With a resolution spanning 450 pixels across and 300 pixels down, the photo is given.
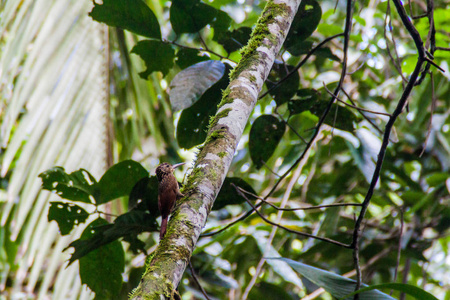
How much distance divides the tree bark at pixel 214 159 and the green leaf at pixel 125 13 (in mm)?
544

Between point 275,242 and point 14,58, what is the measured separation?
2292mm

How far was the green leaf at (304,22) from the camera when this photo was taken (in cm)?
216

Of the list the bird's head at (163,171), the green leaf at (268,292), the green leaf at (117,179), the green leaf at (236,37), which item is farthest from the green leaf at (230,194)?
the green leaf at (268,292)

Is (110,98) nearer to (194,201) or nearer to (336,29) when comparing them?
(336,29)

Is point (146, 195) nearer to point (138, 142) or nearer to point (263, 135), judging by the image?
point (263, 135)

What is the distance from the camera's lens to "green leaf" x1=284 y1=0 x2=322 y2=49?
2.16 m

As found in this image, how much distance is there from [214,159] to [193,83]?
25.6 inches

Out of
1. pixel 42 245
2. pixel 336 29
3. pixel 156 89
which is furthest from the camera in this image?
pixel 156 89

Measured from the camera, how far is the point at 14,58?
246 cm

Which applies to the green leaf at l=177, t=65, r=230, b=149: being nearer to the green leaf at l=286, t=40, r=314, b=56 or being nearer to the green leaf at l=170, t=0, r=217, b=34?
the green leaf at l=170, t=0, r=217, b=34

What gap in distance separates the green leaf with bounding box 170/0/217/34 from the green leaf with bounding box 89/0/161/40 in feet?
0.41

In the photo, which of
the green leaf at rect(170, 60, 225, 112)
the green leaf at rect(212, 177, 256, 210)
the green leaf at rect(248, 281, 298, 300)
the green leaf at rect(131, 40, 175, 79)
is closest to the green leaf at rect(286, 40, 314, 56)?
the green leaf at rect(170, 60, 225, 112)

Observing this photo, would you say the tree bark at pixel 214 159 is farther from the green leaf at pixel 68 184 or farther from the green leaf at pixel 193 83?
the green leaf at pixel 68 184

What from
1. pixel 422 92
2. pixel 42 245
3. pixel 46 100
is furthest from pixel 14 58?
pixel 422 92
